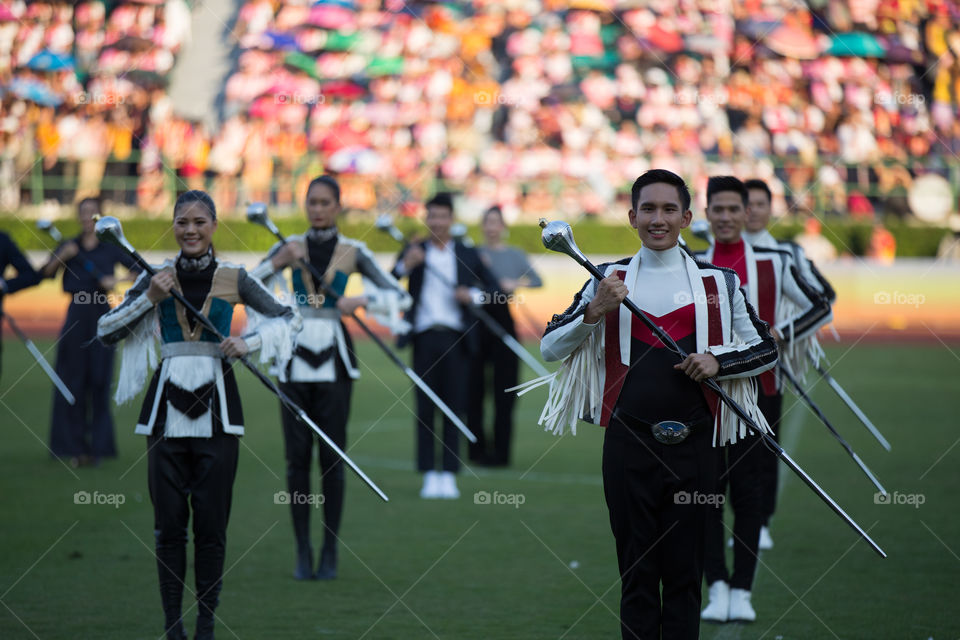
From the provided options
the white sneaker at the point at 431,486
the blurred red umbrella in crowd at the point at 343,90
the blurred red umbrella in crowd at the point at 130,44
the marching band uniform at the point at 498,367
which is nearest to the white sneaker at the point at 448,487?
the white sneaker at the point at 431,486

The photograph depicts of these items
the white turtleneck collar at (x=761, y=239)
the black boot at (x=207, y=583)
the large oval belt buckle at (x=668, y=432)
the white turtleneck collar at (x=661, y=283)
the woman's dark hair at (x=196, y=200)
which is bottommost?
the black boot at (x=207, y=583)

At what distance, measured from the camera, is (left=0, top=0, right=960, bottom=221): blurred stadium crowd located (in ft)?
83.4

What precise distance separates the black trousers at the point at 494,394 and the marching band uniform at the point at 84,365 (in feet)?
8.94

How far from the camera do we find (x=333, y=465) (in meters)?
6.39

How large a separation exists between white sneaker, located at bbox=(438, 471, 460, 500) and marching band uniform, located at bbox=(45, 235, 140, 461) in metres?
2.70

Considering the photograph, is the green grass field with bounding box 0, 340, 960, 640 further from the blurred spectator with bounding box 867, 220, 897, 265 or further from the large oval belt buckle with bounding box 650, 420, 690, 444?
the blurred spectator with bounding box 867, 220, 897, 265

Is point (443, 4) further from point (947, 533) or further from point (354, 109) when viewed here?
point (947, 533)

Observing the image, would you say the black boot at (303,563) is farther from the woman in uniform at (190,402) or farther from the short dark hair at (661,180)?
the short dark hair at (661,180)

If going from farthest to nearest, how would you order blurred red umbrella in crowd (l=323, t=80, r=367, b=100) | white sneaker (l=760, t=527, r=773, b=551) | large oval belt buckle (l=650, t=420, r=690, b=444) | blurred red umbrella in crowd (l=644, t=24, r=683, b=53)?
blurred red umbrella in crowd (l=644, t=24, r=683, b=53) → blurred red umbrella in crowd (l=323, t=80, r=367, b=100) → white sneaker (l=760, t=527, r=773, b=551) → large oval belt buckle (l=650, t=420, r=690, b=444)

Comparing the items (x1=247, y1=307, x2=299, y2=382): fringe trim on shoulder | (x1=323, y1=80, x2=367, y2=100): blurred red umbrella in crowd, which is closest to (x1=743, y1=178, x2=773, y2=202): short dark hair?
(x1=247, y1=307, x2=299, y2=382): fringe trim on shoulder

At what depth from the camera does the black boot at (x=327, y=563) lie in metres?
6.33

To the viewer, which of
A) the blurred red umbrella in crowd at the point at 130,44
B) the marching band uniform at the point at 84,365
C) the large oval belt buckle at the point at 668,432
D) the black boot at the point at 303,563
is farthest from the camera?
the blurred red umbrella in crowd at the point at 130,44

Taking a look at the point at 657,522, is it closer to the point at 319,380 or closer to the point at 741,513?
the point at 741,513

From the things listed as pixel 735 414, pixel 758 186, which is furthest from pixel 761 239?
pixel 735 414
